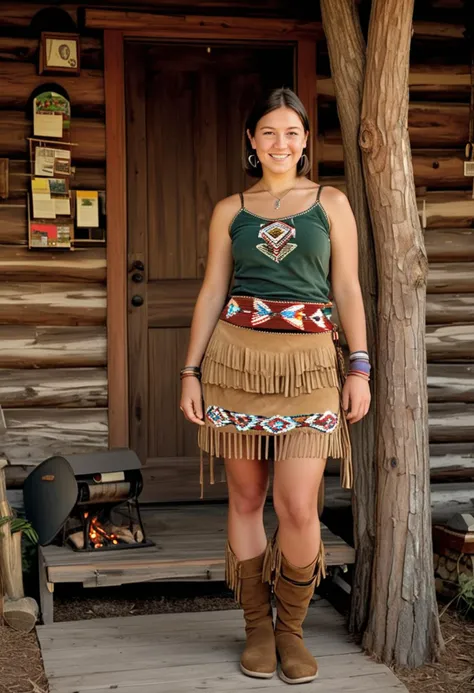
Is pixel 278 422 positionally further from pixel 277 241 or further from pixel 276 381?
pixel 277 241

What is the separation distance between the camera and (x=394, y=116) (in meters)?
3.54

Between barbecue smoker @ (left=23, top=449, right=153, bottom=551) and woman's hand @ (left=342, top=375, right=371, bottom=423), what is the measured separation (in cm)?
140

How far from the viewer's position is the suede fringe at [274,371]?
3080mm

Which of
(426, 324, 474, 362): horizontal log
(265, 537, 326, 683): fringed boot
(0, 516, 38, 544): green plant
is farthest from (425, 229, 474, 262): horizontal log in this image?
(0, 516, 38, 544): green plant

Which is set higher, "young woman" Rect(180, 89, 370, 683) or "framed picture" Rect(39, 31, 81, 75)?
"framed picture" Rect(39, 31, 81, 75)

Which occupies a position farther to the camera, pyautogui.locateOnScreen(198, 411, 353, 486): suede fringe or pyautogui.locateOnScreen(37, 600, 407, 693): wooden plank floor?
pyautogui.locateOnScreen(37, 600, 407, 693): wooden plank floor

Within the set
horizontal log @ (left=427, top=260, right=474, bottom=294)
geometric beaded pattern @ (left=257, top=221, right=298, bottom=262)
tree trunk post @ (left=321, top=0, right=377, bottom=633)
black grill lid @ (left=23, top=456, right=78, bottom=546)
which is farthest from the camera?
horizontal log @ (left=427, top=260, right=474, bottom=294)

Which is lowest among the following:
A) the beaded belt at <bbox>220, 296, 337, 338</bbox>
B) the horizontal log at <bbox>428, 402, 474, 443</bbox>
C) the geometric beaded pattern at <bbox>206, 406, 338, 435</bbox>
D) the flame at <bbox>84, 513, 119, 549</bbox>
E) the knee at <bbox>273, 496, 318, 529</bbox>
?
the flame at <bbox>84, 513, 119, 549</bbox>

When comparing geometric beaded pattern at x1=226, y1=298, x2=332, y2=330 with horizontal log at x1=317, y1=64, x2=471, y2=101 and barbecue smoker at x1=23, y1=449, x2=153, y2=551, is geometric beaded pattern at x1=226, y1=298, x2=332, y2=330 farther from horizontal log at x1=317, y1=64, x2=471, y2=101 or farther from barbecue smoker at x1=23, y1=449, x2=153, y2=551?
horizontal log at x1=317, y1=64, x2=471, y2=101

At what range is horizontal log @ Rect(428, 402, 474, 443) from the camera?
5141 millimetres

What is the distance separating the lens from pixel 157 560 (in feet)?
13.1

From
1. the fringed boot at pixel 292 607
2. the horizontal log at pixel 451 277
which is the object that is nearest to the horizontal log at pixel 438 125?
the horizontal log at pixel 451 277

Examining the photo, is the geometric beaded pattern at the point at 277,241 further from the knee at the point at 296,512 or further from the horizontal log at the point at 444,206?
the horizontal log at the point at 444,206

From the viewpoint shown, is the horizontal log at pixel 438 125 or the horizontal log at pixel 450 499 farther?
the horizontal log at pixel 450 499
